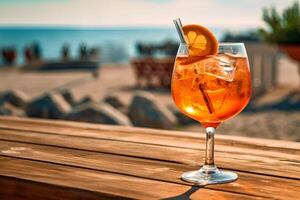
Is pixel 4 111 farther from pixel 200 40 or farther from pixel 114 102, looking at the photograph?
pixel 200 40

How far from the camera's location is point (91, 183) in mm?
1399

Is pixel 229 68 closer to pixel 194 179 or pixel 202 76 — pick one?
pixel 202 76

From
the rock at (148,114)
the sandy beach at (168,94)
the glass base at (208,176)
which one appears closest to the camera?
the glass base at (208,176)

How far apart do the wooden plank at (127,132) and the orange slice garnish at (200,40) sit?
1.86ft

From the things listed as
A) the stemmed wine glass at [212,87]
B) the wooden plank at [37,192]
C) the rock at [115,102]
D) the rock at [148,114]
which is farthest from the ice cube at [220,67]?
the rock at [115,102]

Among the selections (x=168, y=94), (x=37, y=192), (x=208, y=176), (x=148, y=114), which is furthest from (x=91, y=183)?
(x=168, y=94)

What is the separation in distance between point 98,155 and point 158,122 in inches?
239

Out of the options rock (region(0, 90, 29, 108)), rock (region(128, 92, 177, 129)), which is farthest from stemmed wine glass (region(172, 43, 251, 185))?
rock (region(0, 90, 29, 108))

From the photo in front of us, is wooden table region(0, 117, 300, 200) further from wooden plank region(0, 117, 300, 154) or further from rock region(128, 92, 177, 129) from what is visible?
rock region(128, 92, 177, 129)

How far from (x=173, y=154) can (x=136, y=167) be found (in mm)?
233

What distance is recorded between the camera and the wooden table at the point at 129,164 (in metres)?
1.34

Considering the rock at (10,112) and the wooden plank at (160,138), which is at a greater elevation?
the wooden plank at (160,138)

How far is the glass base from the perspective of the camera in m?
1.42

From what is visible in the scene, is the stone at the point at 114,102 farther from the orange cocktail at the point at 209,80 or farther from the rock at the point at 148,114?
the orange cocktail at the point at 209,80
